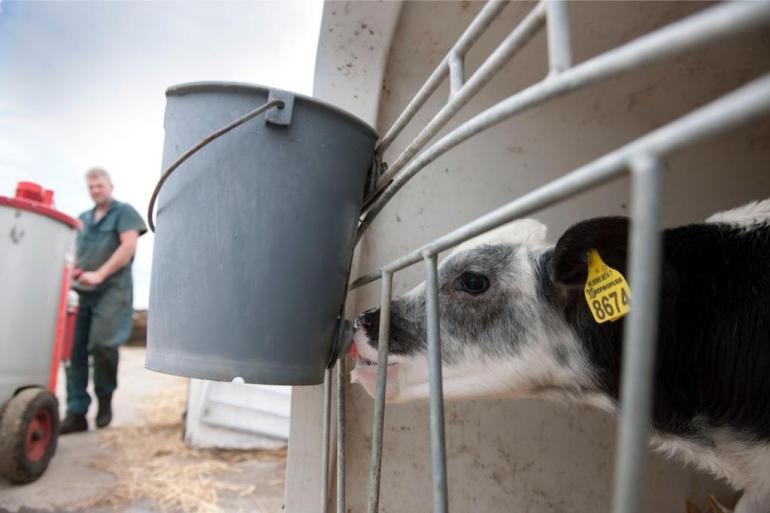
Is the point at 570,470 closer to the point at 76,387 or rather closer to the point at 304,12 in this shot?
the point at 304,12

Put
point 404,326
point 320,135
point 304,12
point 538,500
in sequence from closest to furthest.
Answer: point 320,135 → point 404,326 → point 538,500 → point 304,12

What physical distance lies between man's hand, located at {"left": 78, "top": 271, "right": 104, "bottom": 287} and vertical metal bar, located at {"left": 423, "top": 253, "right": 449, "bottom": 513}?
155 inches

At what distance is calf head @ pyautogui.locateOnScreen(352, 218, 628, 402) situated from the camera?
170cm

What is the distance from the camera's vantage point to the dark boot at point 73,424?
4.23 metres

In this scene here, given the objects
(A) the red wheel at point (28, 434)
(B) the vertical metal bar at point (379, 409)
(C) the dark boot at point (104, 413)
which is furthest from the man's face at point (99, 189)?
(B) the vertical metal bar at point (379, 409)

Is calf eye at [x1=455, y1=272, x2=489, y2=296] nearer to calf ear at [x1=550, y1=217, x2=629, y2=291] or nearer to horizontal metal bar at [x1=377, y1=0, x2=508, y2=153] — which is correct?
calf ear at [x1=550, y1=217, x2=629, y2=291]

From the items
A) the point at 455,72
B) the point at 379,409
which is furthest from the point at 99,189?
the point at 455,72

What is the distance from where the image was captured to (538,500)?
2.23 m

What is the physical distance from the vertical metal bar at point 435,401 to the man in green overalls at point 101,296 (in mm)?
3964

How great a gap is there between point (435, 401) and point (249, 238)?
591mm

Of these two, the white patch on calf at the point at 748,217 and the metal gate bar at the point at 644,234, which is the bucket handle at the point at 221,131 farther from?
the white patch on calf at the point at 748,217

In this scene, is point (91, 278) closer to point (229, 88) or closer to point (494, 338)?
point (229, 88)

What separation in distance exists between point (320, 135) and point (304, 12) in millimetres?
2077

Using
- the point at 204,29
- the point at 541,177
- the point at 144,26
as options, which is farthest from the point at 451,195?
the point at 144,26
